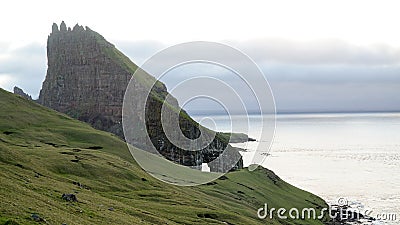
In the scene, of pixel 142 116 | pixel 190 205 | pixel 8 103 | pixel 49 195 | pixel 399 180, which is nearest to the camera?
pixel 49 195

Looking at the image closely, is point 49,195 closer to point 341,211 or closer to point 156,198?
point 156,198

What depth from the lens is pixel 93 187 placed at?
64.7 meters

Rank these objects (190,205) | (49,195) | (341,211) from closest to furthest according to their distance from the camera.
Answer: (49,195)
(190,205)
(341,211)

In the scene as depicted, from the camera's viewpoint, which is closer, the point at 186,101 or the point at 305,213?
the point at 186,101

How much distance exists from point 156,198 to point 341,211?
235 ft

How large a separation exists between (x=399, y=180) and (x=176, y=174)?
92.4m

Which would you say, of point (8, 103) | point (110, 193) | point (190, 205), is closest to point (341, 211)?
point (190, 205)

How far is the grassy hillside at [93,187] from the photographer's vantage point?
39.2 meters

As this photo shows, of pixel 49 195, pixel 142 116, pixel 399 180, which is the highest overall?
pixel 142 116

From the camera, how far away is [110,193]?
64.6 m

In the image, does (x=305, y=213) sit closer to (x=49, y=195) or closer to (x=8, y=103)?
(x=49, y=195)

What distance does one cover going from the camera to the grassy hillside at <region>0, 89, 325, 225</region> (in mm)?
39188

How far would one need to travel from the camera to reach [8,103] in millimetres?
138375

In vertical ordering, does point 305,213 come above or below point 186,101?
below
